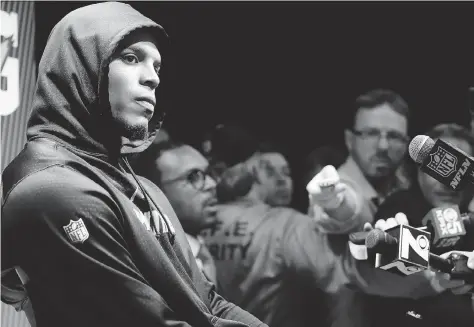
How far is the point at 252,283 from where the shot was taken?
3.67 m

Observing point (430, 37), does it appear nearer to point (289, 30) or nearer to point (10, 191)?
point (289, 30)

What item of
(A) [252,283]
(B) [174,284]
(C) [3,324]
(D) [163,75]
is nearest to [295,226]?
(A) [252,283]

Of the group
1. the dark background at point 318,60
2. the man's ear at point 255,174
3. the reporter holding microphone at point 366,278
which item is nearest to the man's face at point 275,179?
the man's ear at point 255,174

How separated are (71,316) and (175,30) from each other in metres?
2.21

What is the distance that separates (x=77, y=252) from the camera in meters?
1.65

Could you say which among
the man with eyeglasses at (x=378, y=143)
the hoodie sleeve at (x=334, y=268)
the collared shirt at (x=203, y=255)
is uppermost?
the man with eyeglasses at (x=378, y=143)

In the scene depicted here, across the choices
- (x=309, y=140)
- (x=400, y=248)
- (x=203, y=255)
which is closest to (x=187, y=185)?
(x=203, y=255)

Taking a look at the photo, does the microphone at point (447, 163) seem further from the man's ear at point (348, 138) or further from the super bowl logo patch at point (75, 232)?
the man's ear at point (348, 138)

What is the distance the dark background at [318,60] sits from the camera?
3688 mm

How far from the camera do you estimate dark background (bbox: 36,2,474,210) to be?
3.69m

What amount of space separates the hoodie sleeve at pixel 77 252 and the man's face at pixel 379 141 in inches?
87.6

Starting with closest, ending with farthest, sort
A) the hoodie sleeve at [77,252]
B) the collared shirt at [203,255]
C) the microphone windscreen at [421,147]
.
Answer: the hoodie sleeve at [77,252] → the microphone windscreen at [421,147] → the collared shirt at [203,255]

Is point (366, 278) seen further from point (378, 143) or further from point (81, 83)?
point (81, 83)

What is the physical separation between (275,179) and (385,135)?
1.90 feet
